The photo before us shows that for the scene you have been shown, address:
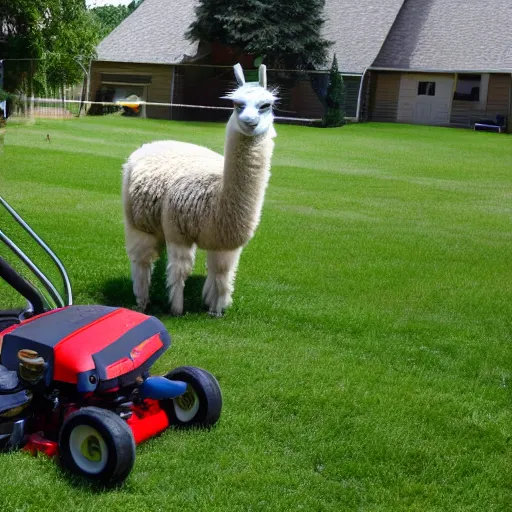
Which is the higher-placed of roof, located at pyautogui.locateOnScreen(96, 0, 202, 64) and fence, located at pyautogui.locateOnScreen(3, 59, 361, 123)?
roof, located at pyautogui.locateOnScreen(96, 0, 202, 64)

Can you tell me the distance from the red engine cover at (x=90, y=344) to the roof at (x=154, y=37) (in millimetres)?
33666

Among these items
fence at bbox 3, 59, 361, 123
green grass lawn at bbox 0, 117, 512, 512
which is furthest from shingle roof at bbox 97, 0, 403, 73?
green grass lawn at bbox 0, 117, 512, 512

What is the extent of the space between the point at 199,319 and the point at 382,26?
36.7 meters

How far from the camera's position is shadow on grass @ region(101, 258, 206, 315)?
7.41 meters

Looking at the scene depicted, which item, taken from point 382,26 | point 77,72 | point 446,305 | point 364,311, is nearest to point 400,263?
point 446,305

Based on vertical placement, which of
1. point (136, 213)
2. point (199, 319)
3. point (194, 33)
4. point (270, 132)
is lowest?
point (199, 319)

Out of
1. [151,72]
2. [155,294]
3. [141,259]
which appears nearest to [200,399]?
[141,259]

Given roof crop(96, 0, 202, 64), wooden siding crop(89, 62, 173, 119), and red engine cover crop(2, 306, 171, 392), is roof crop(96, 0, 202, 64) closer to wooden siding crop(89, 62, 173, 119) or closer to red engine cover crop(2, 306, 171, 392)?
wooden siding crop(89, 62, 173, 119)

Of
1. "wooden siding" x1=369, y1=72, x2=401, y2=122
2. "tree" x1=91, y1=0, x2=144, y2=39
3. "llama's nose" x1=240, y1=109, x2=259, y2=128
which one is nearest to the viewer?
"llama's nose" x1=240, y1=109, x2=259, y2=128

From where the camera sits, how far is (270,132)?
662 centimetres

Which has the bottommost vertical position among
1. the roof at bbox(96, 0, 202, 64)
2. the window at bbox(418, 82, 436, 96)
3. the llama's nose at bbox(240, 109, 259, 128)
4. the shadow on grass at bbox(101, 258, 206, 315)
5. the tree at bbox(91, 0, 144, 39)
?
the shadow on grass at bbox(101, 258, 206, 315)

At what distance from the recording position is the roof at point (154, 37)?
37.5 meters

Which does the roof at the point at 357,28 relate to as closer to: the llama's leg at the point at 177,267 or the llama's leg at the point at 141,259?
the llama's leg at the point at 141,259

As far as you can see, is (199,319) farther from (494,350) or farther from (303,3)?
(303,3)
